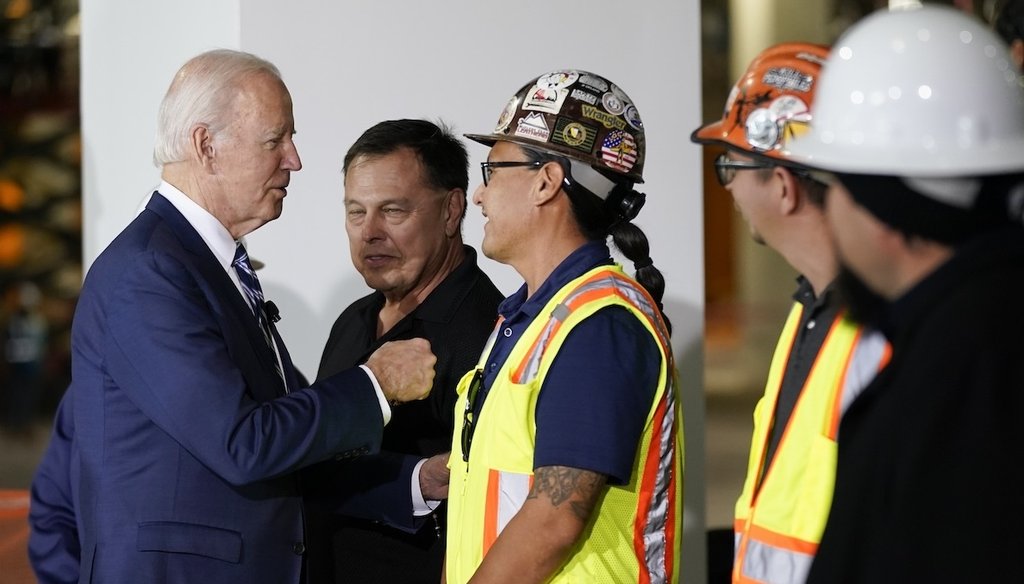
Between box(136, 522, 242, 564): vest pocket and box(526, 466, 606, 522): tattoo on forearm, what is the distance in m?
0.68

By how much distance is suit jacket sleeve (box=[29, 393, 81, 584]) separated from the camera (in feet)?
9.29

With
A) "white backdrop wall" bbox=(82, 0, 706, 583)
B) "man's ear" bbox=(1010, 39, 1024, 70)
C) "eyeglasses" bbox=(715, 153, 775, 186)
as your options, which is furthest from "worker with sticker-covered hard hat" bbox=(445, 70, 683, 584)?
"white backdrop wall" bbox=(82, 0, 706, 583)

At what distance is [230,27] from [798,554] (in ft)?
8.76

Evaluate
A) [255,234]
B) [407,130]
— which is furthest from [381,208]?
[255,234]

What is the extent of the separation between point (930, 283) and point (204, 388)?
143 centimetres

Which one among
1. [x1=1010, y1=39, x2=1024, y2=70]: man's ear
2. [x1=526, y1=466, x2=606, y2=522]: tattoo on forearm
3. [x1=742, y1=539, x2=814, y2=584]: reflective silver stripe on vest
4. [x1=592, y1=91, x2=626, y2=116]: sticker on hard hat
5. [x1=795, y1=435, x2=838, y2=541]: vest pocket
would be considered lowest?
[x1=742, y1=539, x2=814, y2=584]: reflective silver stripe on vest

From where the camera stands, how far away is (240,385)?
2289 millimetres

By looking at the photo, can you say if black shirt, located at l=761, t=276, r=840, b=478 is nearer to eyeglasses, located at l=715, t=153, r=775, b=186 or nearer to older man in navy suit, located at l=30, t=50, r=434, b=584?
eyeglasses, located at l=715, t=153, r=775, b=186

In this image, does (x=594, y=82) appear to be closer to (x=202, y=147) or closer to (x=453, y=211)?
(x=202, y=147)

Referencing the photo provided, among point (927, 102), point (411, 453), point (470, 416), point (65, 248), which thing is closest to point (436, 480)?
point (411, 453)

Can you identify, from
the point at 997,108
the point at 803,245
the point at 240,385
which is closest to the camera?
the point at 997,108

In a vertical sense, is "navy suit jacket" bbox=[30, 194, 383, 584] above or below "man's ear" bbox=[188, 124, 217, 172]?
below

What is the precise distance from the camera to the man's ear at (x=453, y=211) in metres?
3.33

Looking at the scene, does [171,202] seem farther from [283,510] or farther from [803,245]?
[803,245]
